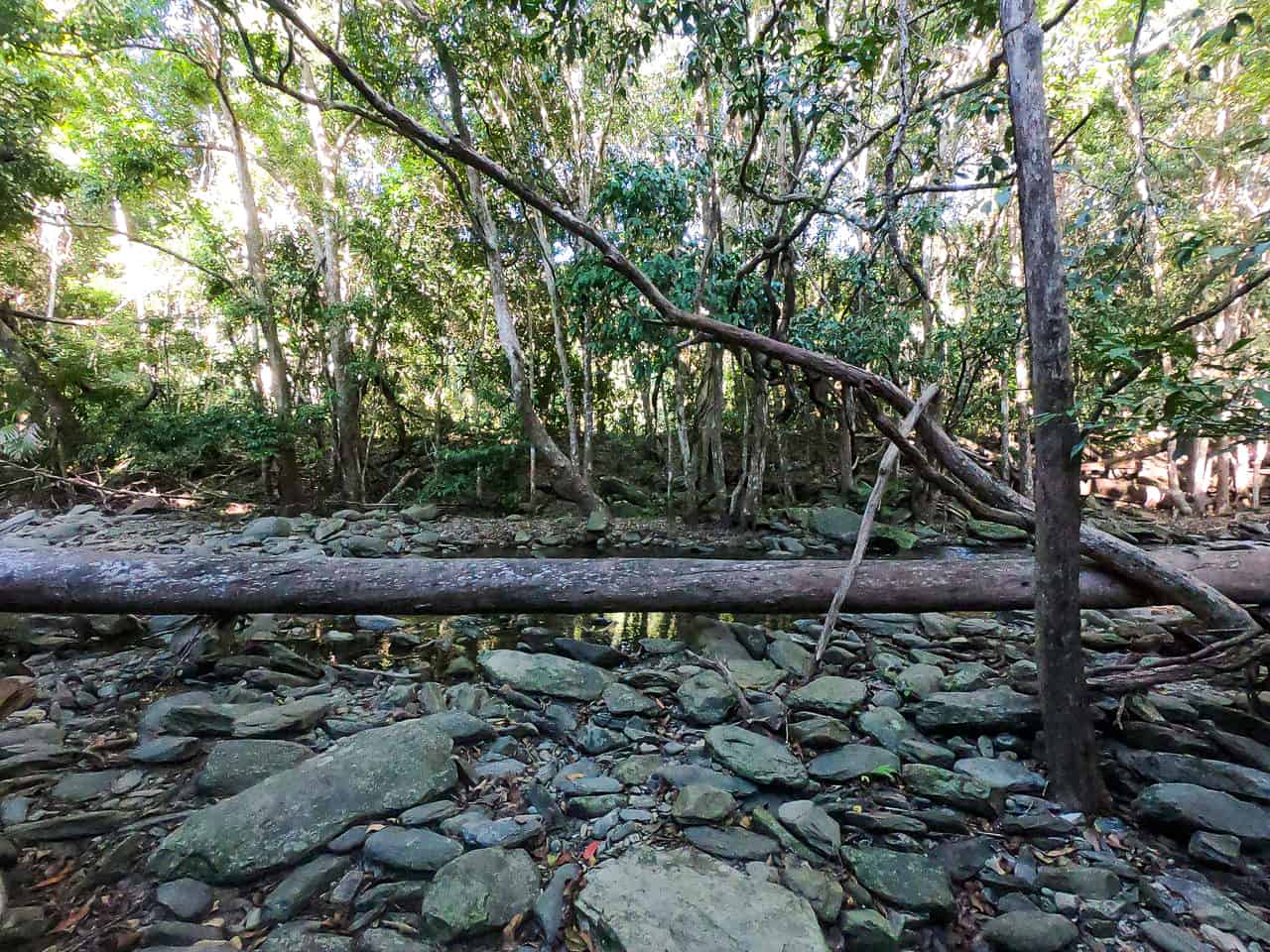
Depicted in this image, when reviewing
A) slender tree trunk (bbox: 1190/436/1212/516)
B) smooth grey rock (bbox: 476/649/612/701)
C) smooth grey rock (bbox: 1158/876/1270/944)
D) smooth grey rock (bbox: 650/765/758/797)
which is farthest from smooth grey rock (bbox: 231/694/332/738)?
slender tree trunk (bbox: 1190/436/1212/516)

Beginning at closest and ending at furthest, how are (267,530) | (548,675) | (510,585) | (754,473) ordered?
(548,675)
(510,585)
(267,530)
(754,473)

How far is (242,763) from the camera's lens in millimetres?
2766

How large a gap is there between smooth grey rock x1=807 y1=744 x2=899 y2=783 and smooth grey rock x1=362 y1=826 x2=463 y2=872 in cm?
165

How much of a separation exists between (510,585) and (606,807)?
5.75 feet

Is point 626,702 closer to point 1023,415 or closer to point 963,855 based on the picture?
point 963,855

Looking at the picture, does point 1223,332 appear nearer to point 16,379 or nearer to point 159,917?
point 159,917

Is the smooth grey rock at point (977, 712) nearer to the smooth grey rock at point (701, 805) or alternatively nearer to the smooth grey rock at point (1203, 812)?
the smooth grey rock at point (1203, 812)

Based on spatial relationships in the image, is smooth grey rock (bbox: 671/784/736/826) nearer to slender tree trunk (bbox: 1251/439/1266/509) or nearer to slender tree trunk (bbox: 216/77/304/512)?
slender tree trunk (bbox: 216/77/304/512)

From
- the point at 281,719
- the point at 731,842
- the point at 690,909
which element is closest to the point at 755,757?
the point at 731,842

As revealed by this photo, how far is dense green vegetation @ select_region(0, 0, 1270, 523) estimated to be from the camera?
21.5ft

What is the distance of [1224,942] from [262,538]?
10362 mm

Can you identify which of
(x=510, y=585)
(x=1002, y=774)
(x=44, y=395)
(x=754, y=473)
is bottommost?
A: (x=1002, y=774)

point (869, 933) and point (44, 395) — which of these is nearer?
point (869, 933)

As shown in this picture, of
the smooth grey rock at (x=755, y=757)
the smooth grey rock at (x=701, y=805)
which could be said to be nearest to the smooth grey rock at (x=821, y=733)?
the smooth grey rock at (x=755, y=757)
